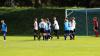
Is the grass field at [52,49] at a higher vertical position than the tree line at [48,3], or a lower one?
lower

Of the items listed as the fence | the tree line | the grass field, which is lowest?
the grass field

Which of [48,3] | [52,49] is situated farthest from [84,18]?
[52,49]

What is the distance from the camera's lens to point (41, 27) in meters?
42.8

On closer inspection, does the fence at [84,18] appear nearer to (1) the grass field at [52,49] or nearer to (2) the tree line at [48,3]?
(2) the tree line at [48,3]

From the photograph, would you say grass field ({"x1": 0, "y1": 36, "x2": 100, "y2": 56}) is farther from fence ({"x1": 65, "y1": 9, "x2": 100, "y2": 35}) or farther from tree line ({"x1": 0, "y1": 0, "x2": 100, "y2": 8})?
tree line ({"x1": 0, "y1": 0, "x2": 100, "y2": 8})

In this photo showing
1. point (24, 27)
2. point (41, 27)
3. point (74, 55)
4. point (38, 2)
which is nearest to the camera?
point (74, 55)

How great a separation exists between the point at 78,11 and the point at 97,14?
A: 2.01m

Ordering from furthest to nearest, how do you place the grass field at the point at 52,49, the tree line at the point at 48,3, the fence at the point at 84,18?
the tree line at the point at 48,3 → the fence at the point at 84,18 → the grass field at the point at 52,49

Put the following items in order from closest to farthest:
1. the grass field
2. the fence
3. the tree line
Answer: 1. the grass field
2. the fence
3. the tree line

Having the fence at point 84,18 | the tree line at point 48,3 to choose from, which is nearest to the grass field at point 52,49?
the fence at point 84,18

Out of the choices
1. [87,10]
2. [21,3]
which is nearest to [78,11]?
[87,10]

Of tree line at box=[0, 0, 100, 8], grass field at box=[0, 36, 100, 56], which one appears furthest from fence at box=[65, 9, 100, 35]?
grass field at box=[0, 36, 100, 56]

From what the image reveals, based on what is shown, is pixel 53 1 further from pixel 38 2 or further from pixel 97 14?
pixel 97 14

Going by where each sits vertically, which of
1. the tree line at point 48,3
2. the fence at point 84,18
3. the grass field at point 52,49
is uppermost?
the tree line at point 48,3
